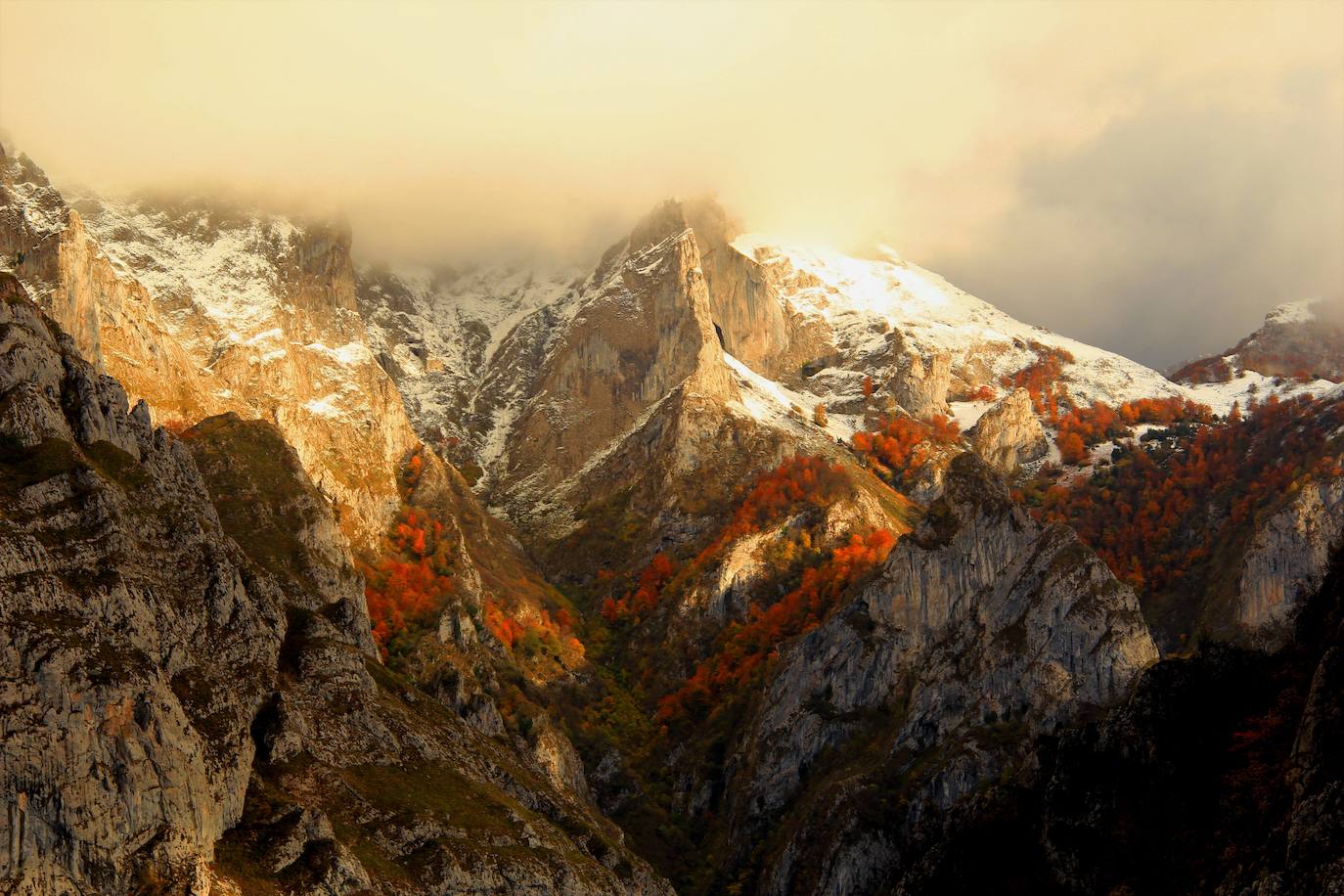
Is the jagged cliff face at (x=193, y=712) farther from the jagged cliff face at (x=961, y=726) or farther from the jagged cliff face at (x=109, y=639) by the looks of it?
the jagged cliff face at (x=961, y=726)

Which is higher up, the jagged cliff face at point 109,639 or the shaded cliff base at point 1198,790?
the shaded cliff base at point 1198,790

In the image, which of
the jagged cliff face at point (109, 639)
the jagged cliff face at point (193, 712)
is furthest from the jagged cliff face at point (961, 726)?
the jagged cliff face at point (109, 639)

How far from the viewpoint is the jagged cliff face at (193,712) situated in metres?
101

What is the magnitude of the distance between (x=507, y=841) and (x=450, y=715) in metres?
30.0

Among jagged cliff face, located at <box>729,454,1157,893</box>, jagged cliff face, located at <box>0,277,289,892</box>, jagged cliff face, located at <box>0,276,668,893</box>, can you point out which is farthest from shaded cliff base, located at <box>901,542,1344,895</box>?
jagged cliff face, located at <box>729,454,1157,893</box>

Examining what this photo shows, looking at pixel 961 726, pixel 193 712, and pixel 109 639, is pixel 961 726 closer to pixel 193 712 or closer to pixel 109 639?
pixel 193 712

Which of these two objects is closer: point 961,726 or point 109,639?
point 109,639

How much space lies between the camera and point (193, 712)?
383 feet

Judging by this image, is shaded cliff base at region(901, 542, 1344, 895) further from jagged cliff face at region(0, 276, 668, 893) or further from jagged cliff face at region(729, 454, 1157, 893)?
jagged cliff face at region(729, 454, 1157, 893)

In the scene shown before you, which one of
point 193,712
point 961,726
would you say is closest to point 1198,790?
point 193,712

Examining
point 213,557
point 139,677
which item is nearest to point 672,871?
point 213,557

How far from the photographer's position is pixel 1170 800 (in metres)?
87.6

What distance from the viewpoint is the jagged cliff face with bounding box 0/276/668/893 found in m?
101

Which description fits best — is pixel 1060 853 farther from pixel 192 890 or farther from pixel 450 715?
pixel 450 715
